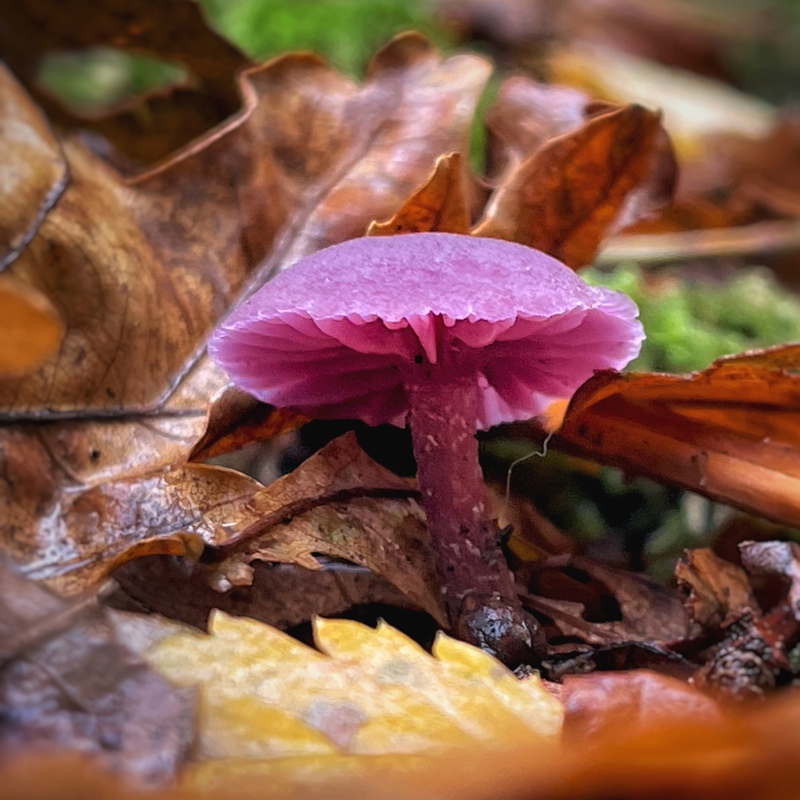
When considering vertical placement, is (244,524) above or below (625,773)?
below

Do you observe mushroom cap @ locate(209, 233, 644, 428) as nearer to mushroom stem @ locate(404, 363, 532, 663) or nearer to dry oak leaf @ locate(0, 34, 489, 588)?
mushroom stem @ locate(404, 363, 532, 663)

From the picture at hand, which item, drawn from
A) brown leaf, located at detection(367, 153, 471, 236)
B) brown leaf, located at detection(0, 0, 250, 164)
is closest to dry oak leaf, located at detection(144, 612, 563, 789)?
brown leaf, located at detection(367, 153, 471, 236)

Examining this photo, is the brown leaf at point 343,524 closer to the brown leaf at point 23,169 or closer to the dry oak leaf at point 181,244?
the dry oak leaf at point 181,244

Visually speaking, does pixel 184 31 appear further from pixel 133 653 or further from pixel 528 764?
pixel 528 764

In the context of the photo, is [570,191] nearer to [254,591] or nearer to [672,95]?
[254,591]

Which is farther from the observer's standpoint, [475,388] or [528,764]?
[475,388]

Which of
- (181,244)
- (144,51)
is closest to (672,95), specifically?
(144,51)

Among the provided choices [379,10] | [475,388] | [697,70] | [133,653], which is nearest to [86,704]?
[133,653]
